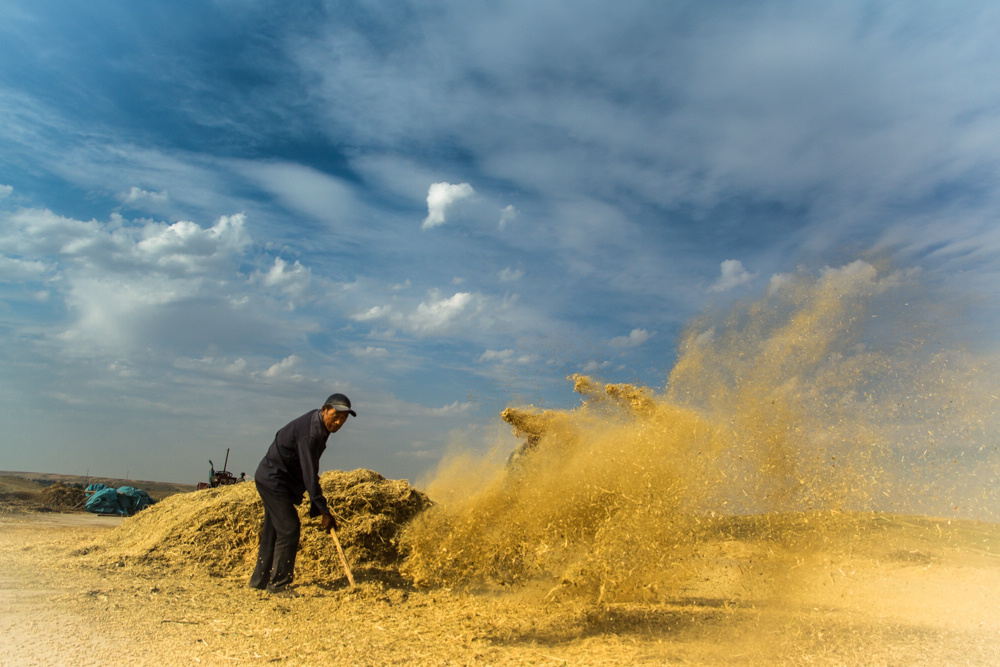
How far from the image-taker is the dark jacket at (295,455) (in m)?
5.69

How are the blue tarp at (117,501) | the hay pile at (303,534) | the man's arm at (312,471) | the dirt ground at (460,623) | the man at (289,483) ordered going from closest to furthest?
the dirt ground at (460,623), the man's arm at (312,471), the man at (289,483), the hay pile at (303,534), the blue tarp at (117,501)

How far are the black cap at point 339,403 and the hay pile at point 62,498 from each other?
16384 mm

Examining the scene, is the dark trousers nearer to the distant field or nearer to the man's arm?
the man's arm

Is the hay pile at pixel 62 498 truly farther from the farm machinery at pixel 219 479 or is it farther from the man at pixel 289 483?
the man at pixel 289 483

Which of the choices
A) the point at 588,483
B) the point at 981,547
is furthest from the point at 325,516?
the point at 981,547

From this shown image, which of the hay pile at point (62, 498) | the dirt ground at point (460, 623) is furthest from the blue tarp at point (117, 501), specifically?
the dirt ground at point (460, 623)

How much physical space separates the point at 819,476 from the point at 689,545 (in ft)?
5.30

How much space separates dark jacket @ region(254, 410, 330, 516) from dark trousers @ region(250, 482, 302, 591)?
10cm

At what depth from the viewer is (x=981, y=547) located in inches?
387

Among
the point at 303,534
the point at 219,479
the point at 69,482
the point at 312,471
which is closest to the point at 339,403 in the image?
the point at 312,471

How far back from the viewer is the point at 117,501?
17516 mm

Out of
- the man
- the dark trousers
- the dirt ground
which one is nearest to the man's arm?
the man

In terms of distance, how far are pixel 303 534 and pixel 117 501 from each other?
1435cm

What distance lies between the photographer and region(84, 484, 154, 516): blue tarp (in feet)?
55.7
